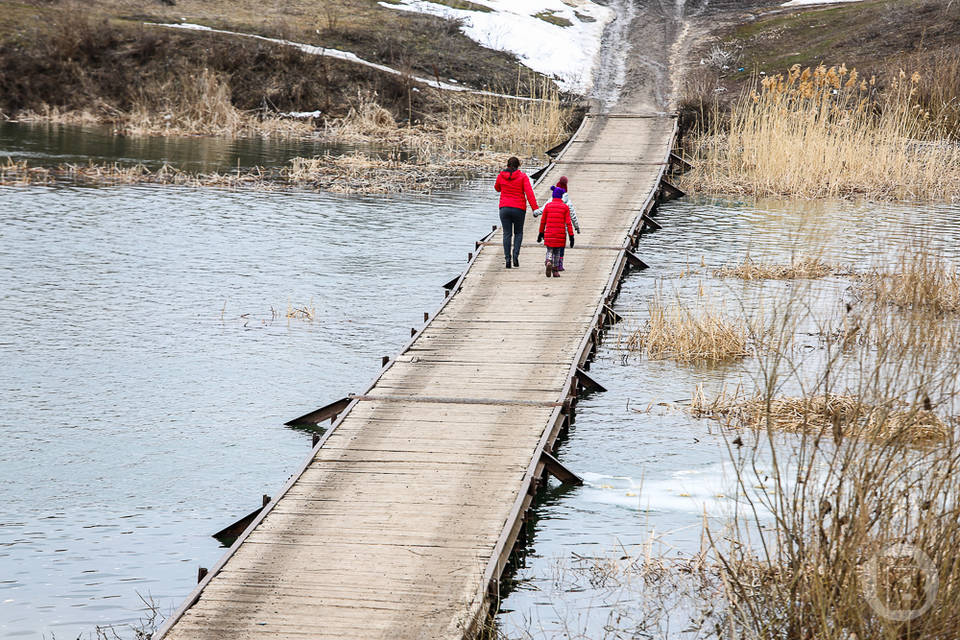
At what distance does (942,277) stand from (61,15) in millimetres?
40591

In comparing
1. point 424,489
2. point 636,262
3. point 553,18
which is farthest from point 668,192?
point 553,18

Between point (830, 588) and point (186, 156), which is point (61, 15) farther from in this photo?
point (830, 588)

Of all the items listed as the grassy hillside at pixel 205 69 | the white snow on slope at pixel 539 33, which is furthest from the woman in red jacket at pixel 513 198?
the white snow on slope at pixel 539 33

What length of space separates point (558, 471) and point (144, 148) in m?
29.7

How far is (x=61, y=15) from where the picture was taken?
46625mm

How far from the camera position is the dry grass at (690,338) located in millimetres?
15992

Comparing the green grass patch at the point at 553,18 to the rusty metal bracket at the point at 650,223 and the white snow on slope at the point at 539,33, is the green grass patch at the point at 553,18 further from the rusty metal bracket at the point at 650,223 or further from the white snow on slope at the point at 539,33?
the rusty metal bracket at the point at 650,223

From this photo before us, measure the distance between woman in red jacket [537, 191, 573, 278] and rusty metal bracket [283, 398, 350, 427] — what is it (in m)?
6.29

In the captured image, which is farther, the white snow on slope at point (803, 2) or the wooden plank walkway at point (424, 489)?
the white snow on slope at point (803, 2)

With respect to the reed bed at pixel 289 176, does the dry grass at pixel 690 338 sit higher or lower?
lower

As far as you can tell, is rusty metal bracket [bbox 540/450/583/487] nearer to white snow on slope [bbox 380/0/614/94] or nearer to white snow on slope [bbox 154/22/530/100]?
white snow on slope [bbox 380/0/614/94]

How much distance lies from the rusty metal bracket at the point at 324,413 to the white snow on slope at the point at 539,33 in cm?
3223

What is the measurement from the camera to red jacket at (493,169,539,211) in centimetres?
1877

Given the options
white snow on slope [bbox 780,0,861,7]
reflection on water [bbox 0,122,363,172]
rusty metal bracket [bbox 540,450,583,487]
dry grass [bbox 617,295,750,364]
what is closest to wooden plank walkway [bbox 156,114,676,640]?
rusty metal bracket [bbox 540,450,583,487]
